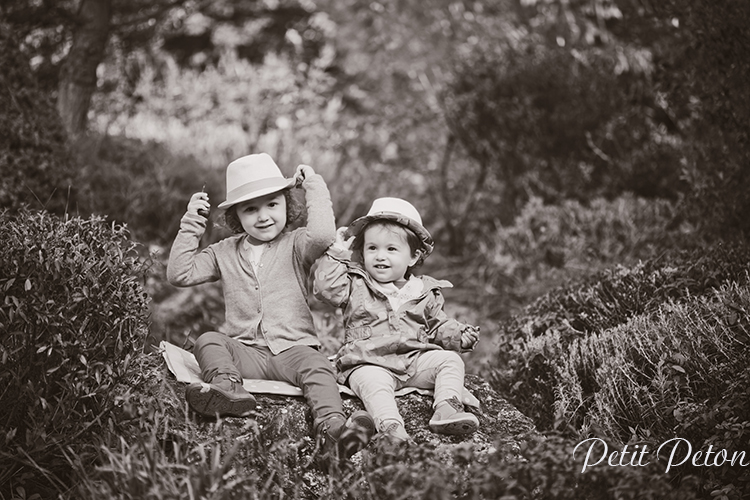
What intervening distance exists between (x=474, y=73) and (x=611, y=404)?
5643 mm

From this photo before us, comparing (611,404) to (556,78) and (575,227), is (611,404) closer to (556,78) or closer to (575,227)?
(575,227)

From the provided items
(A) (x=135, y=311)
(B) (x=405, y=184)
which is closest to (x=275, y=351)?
(A) (x=135, y=311)

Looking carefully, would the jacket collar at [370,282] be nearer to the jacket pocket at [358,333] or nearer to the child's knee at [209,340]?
the jacket pocket at [358,333]

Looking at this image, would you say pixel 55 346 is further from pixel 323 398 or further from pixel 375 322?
pixel 375 322

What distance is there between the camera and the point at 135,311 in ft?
12.1

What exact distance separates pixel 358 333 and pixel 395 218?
2.08 ft

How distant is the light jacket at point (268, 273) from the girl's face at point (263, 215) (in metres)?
0.10

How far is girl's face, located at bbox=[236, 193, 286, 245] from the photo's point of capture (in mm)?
4176

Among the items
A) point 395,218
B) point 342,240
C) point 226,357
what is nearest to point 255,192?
point 342,240

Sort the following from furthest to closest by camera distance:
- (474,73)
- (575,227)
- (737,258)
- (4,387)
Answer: (474,73), (575,227), (737,258), (4,387)

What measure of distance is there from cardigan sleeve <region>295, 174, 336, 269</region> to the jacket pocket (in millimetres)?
430

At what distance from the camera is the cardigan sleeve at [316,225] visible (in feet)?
13.2

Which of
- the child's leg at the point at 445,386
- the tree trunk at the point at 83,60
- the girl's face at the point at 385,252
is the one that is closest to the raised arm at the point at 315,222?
the girl's face at the point at 385,252

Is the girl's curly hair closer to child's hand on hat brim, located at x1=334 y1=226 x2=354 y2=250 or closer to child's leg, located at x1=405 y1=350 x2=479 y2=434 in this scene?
child's hand on hat brim, located at x1=334 y1=226 x2=354 y2=250
